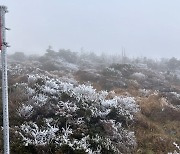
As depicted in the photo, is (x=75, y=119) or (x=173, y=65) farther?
(x=173, y=65)

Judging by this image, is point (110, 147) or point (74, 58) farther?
point (74, 58)

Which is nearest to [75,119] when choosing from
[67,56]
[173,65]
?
[173,65]

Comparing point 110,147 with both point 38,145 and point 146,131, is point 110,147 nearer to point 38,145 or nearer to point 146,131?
point 38,145

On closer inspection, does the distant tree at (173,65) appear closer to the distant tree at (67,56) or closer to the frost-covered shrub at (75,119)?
the distant tree at (67,56)

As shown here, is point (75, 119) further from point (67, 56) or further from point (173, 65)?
point (67, 56)

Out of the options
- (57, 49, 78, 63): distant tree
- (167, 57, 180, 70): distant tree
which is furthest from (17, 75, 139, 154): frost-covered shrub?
(167, 57, 180, 70): distant tree

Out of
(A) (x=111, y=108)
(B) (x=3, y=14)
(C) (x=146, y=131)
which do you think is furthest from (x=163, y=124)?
(B) (x=3, y=14)

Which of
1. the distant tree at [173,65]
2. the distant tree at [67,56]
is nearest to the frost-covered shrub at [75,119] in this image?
the distant tree at [67,56]

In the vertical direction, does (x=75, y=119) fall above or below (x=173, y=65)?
above

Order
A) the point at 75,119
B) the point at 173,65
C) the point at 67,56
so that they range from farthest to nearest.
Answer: the point at 67,56, the point at 173,65, the point at 75,119

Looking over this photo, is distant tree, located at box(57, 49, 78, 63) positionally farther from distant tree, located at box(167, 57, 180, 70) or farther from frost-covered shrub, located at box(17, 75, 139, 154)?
frost-covered shrub, located at box(17, 75, 139, 154)

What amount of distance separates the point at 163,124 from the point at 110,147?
4131 millimetres

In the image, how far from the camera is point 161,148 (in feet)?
34.7

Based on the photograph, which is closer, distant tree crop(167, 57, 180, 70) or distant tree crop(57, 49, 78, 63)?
distant tree crop(167, 57, 180, 70)
